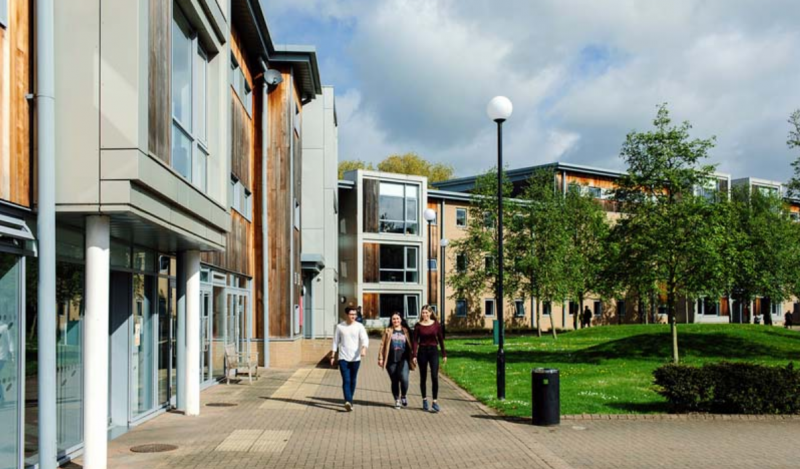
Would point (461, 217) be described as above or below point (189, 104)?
above

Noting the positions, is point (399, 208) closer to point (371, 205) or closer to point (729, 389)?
point (371, 205)

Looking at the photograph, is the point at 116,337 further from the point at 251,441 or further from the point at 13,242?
the point at 13,242

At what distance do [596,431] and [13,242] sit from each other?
27.1 feet

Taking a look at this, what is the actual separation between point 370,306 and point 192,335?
135ft

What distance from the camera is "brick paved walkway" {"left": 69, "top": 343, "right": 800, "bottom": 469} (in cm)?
1020

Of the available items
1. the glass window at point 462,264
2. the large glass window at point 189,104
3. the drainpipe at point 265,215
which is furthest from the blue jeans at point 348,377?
the glass window at point 462,264

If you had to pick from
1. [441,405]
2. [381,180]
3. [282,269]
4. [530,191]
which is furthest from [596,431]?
[381,180]

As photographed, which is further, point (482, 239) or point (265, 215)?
point (482, 239)

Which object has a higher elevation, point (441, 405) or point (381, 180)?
point (381, 180)

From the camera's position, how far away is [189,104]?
1323 centimetres

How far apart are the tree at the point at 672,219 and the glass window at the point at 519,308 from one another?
37.5 m

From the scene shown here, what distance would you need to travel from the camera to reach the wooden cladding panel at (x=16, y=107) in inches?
311

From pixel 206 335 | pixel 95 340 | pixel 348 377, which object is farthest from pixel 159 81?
pixel 206 335

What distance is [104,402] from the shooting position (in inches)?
373
